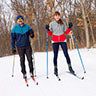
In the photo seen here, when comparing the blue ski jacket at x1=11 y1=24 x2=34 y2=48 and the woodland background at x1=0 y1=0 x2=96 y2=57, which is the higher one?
the woodland background at x1=0 y1=0 x2=96 y2=57

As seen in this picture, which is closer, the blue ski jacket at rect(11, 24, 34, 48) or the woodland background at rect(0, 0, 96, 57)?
the blue ski jacket at rect(11, 24, 34, 48)

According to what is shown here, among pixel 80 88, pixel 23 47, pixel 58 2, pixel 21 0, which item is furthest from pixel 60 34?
pixel 21 0

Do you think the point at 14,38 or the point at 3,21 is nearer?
the point at 14,38

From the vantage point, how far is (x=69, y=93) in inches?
96.8

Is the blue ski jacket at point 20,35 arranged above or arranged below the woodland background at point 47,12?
below

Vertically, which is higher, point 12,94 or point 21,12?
point 21,12

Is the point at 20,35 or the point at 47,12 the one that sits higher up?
the point at 47,12

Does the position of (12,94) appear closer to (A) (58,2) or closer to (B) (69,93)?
(B) (69,93)

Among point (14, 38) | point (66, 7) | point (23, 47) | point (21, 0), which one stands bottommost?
point (23, 47)

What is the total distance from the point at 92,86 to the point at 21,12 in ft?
45.4

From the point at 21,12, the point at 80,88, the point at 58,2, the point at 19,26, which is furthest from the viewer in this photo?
the point at 21,12

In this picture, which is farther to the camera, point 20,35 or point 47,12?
point 47,12

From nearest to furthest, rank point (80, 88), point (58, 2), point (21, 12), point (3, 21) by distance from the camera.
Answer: point (80, 88), point (58, 2), point (21, 12), point (3, 21)

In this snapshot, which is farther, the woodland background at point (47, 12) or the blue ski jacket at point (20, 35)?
the woodland background at point (47, 12)
